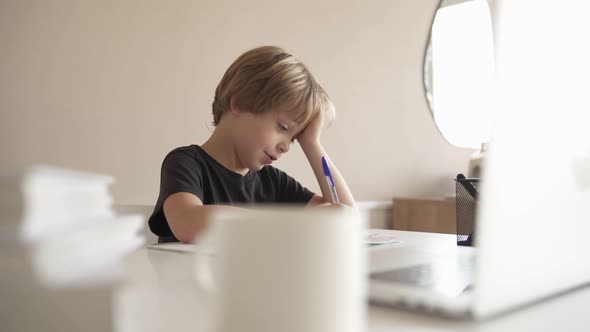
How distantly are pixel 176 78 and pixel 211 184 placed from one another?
0.59 meters

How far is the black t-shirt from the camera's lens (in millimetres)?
1091

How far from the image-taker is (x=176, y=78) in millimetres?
1739

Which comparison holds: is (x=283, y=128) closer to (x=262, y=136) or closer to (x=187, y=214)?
(x=262, y=136)

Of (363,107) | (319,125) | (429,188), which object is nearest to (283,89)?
(319,125)

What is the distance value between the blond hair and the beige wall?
38 centimetres

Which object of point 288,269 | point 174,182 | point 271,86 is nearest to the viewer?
point 288,269

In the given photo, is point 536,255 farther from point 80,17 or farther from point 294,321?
point 80,17

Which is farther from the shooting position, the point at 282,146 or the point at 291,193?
the point at 291,193

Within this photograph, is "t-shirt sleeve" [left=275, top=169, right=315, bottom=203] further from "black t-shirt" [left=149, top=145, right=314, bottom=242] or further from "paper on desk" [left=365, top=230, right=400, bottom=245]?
"paper on desk" [left=365, top=230, right=400, bottom=245]

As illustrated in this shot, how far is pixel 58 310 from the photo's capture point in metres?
0.31

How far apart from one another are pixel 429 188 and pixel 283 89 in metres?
1.61

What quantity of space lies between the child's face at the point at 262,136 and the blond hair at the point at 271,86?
0.07 ft

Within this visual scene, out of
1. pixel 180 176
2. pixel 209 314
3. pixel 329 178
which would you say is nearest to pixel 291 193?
pixel 329 178

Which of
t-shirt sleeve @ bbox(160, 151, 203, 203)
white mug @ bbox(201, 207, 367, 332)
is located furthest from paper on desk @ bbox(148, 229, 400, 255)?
white mug @ bbox(201, 207, 367, 332)
